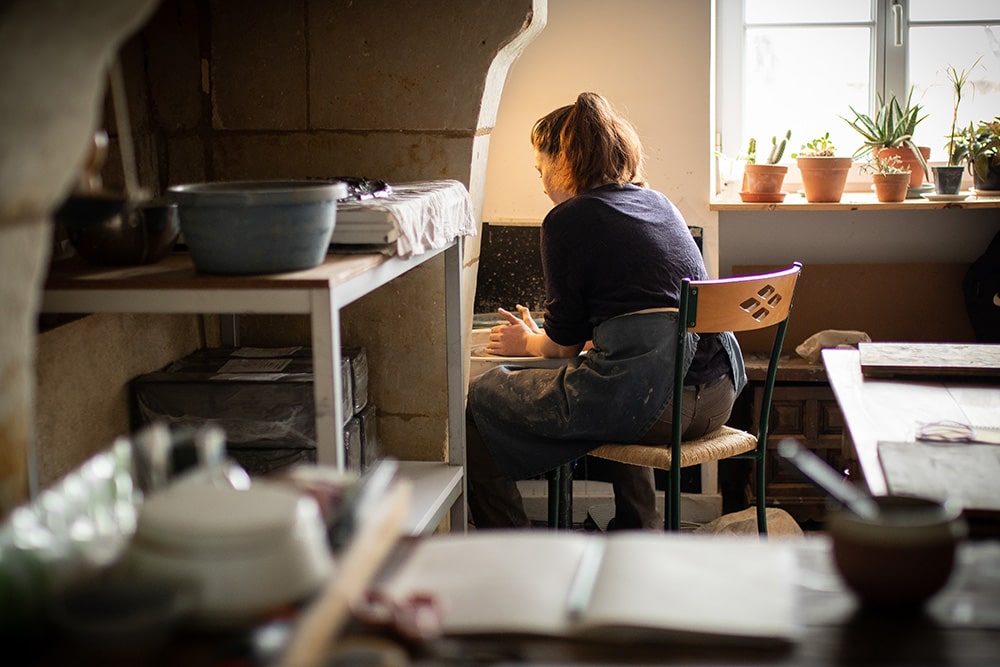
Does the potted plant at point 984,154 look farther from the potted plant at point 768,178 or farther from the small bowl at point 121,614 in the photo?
the small bowl at point 121,614

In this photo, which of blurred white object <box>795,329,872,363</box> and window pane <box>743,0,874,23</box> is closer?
blurred white object <box>795,329,872,363</box>

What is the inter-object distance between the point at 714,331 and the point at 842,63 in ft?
5.79

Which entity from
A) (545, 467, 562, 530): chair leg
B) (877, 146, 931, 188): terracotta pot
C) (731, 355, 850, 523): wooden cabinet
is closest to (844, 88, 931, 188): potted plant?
(877, 146, 931, 188): terracotta pot

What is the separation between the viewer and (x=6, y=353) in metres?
0.98

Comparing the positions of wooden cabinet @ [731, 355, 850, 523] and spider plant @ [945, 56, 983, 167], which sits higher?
spider plant @ [945, 56, 983, 167]

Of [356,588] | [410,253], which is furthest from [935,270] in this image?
[356,588]

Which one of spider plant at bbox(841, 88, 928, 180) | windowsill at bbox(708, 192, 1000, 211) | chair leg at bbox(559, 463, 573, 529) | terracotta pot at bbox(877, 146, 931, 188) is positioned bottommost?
chair leg at bbox(559, 463, 573, 529)

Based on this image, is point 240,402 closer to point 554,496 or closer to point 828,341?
point 554,496

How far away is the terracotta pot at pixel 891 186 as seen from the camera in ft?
11.7

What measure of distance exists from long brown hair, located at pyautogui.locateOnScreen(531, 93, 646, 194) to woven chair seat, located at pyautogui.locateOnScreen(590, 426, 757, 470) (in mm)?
692

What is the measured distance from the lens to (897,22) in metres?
3.74

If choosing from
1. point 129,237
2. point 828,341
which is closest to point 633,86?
point 828,341

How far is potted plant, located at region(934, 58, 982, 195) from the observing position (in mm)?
3566

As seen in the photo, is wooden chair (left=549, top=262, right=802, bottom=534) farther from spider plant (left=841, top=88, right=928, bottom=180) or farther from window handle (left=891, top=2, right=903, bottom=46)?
window handle (left=891, top=2, right=903, bottom=46)
